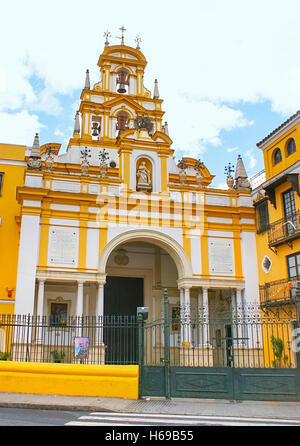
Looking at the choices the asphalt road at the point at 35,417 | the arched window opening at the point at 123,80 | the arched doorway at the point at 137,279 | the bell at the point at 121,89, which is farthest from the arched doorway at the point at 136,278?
the asphalt road at the point at 35,417

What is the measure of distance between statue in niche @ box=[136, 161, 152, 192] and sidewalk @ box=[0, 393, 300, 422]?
39.5 ft

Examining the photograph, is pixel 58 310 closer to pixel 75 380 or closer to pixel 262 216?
pixel 75 380

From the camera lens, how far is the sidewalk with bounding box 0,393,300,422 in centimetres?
1022

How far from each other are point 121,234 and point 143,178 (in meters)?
3.25

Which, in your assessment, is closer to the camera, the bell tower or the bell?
the bell tower

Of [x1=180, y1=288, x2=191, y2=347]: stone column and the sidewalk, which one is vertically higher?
[x1=180, y1=288, x2=191, y2=347]: stone column

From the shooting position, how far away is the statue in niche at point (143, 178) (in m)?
22.2

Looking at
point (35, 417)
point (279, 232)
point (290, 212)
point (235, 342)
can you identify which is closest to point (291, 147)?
point (290, 212)

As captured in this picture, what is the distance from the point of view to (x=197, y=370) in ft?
39.5

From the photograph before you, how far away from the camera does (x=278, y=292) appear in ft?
62.9

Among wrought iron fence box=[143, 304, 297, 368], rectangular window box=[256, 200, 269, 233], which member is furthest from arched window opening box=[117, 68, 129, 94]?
wrought iron fence box=[143, 304, 297, 368]

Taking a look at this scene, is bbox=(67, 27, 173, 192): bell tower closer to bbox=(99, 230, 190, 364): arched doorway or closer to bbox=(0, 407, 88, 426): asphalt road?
bbox=(99, 230, 190, 364): arched doorway
